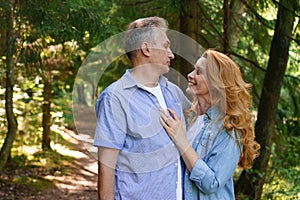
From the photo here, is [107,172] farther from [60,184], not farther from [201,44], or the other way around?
[60,184]

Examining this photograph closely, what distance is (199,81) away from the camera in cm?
240

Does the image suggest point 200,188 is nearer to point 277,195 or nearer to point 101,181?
point 101,181

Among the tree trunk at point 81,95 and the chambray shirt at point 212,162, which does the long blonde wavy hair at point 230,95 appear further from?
the tree trunk at point 81,95

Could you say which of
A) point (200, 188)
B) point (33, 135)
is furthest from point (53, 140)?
point (200, 188)

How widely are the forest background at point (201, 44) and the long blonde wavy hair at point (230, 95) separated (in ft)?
2.70

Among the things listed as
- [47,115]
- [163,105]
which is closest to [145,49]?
[163,105]

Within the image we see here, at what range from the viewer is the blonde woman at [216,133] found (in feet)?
7.50

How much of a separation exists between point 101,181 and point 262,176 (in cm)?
351

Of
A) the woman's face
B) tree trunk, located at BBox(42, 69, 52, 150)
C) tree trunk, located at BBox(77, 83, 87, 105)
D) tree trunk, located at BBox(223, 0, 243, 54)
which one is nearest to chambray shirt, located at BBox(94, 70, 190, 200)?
the woman's face

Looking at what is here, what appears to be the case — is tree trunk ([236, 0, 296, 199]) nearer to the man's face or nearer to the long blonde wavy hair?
the long blonde wavy hair

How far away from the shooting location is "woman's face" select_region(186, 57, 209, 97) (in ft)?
7.82

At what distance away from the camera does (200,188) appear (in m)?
2.34

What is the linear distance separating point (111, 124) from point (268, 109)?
12.5ft

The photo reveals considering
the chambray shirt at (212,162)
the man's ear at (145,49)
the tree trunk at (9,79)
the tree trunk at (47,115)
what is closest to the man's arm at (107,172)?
the chambray shirt at (212,162)
